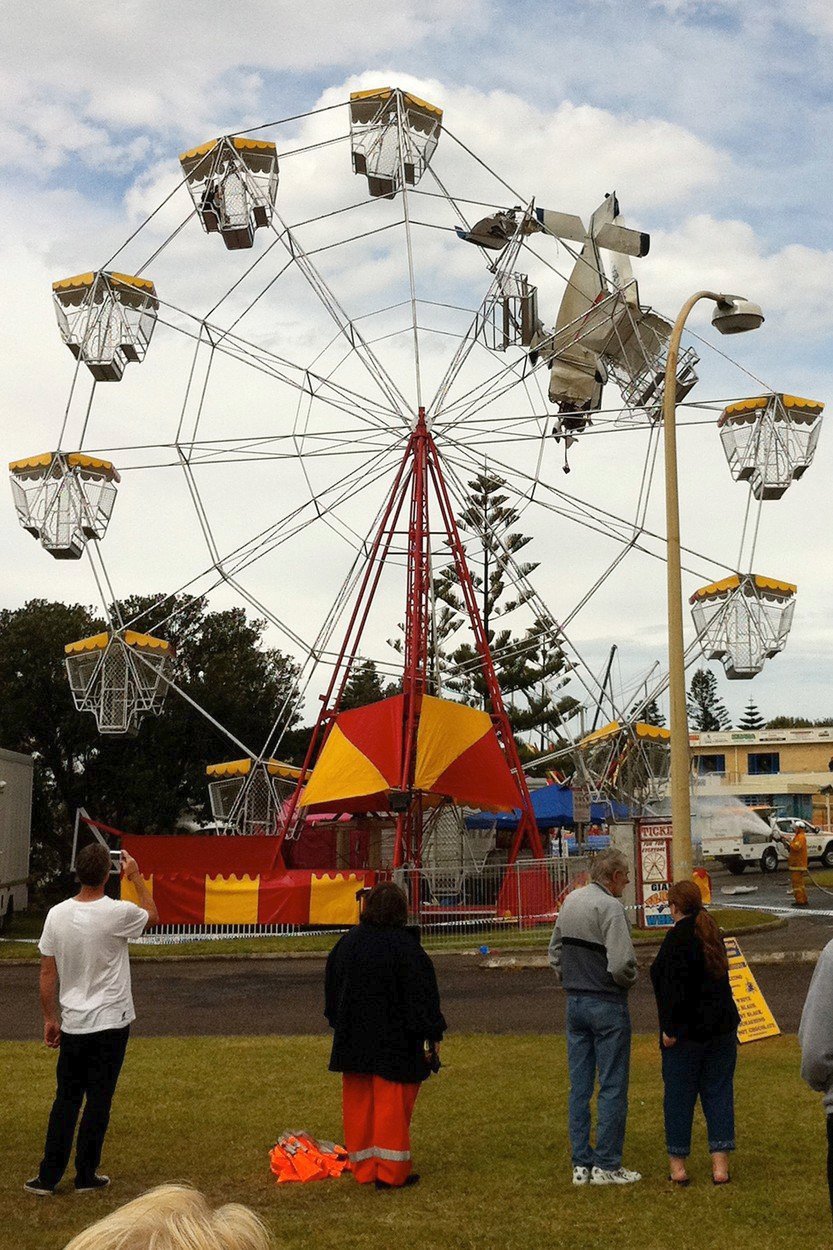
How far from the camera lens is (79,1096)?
25.3ft

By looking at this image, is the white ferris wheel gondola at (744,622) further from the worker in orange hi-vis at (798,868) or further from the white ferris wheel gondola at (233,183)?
the white ferris wheel gondola at (233,183)

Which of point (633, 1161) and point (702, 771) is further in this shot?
point (702, 771)

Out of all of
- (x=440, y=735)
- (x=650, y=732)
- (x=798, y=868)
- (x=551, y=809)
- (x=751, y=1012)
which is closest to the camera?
(x=751, y=1012)

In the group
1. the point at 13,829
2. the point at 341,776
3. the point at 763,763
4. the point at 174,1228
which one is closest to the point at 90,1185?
the point at 174,1228

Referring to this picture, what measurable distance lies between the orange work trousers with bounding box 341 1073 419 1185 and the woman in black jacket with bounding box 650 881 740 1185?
1.38m

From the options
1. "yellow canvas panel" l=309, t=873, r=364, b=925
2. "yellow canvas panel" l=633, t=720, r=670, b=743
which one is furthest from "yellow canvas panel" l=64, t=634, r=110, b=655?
"yellow canvas panel" l=633, t=720, r=670, b=743

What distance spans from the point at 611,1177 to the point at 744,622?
782 inches

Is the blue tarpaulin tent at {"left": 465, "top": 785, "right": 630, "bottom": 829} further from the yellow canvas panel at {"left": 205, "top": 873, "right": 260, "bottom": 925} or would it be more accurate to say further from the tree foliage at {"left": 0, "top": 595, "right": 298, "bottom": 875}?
the yellow canvas panel at {"left": 205, "top": 873, "right": 260, "bottom": 925}

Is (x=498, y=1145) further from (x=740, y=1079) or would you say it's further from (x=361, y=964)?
(x=740, y=1079)

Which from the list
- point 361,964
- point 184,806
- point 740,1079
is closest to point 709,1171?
point 361,964

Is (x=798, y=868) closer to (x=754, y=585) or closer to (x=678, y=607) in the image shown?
(x=754, y=585)

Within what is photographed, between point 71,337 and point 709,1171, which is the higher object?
point 71,337

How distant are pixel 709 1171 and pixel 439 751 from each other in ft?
61.9

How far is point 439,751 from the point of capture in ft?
88.4
